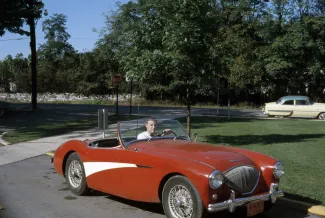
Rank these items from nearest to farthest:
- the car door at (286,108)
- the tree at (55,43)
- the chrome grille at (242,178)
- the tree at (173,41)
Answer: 1. the chrome grille at (242,178)
2. the tree at (173,41)
3. the car door at (286,108)
4. the tree at (55,43)

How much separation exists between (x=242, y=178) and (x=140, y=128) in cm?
200

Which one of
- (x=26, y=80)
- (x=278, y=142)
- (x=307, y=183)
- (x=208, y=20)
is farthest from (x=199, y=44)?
(x=26, y=80)

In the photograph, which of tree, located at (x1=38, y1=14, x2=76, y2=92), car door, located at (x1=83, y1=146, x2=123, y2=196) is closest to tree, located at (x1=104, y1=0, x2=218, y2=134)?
car door, located at (x1=83, y1=146, x2=123, y2=196)

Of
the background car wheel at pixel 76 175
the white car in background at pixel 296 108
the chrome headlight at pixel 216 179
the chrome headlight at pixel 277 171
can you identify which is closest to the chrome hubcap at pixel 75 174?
the background car wheel at pixel 76 175

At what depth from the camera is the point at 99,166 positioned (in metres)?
6.54

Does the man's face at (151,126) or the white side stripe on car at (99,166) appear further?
the man's face at (151,126)

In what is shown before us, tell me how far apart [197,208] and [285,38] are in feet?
130

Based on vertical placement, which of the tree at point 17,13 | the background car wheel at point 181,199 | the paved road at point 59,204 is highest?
the tree at point 17,13

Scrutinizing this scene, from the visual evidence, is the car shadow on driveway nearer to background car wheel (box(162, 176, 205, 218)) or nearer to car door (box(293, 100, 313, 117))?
background car wheel (box(162, 176, 205, 218))

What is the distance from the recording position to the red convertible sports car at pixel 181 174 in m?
5.01

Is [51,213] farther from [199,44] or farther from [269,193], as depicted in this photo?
[199,44]

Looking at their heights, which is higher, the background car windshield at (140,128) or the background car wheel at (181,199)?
the background car windshield at (140,128)

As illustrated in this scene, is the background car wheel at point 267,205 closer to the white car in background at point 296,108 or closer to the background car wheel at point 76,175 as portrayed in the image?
the background car wheel at point 76,175

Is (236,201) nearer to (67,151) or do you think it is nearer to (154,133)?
(154,133)
